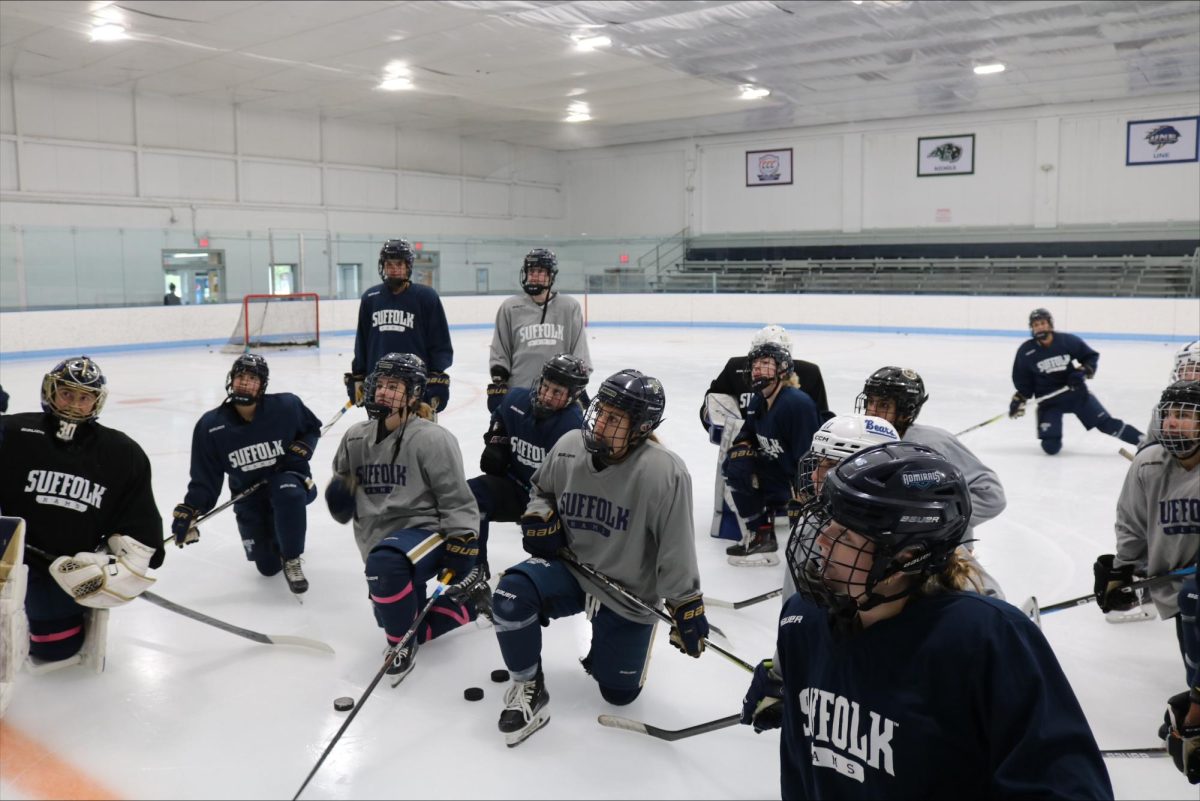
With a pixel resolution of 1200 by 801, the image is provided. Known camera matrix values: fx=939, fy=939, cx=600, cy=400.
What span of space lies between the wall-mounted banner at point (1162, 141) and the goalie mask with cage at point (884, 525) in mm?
21341

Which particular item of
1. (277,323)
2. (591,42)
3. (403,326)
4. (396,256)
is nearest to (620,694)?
(403,326)

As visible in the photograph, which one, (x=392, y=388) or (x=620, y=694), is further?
(x=392, y=388)

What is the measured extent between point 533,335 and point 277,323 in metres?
11.4

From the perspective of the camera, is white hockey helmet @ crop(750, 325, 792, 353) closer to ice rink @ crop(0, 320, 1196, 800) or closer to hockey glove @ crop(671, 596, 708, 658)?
ice rink @ crop(0, 320, 1196, 800)

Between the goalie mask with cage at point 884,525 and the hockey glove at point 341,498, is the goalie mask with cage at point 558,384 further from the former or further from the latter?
the goalie mask with cage at point 884,525

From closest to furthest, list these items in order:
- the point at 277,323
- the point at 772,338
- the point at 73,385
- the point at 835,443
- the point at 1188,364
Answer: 1. the point at 835,443
2. the point at 73,385
3. the point at 1188,364
4. the point at 772,338
5. the point at 277,323

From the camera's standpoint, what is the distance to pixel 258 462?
3.97m

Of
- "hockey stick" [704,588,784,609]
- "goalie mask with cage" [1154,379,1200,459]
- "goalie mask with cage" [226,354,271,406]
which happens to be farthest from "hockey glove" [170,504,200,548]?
"goalie mask with cage" [1154,379,1200,459]

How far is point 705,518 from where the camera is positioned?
17.3 ft

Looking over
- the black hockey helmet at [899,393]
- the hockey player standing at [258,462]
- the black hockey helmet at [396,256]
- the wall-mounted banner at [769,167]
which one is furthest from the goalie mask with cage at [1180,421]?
the wall-mounted banner at [769,167]

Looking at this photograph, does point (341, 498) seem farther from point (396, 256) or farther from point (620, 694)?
point (396, 256)

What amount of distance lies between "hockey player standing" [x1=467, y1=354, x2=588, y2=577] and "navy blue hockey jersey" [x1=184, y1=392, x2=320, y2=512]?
0.81 metres

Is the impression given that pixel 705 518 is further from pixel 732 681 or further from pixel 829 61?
pixel 829 61

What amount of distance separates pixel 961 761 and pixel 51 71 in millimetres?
18346
